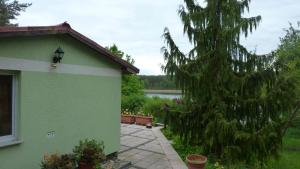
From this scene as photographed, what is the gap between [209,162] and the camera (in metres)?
9.01

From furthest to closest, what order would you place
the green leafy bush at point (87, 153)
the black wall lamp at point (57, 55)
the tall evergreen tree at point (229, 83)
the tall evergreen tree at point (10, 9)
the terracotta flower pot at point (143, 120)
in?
1. the tall evergreen tree at point (10, 9)
2. the terracotta flower pot at point (143, 120)
3. the tall evergreen tree at point (229, 83)
4. the green leafy bush at point (87, 153)
5. the black wall lamp at point (57, 55)

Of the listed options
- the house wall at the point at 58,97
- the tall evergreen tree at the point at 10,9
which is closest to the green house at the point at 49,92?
the house wall at the point at 58,97

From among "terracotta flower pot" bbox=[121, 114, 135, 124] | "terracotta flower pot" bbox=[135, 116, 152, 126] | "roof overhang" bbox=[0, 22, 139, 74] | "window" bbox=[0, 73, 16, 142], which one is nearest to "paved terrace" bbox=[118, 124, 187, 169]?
"terracotta flower pot" bbox=[135, 116, 152, 126]

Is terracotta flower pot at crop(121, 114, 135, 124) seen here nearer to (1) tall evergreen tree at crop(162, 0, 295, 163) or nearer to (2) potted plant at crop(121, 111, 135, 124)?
(2) potted plant at crop(121, 111, 135, 124)

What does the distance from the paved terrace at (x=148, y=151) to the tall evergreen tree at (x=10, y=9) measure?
68.7ft

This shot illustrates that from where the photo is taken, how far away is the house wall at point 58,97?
19.2 feet

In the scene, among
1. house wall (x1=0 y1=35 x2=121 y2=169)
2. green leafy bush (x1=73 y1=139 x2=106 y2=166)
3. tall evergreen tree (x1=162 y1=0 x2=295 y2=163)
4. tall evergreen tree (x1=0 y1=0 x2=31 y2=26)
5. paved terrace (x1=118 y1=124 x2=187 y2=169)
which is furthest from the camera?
tall evergreen tree (x1=0 y1=0 x2=31 y2=26)

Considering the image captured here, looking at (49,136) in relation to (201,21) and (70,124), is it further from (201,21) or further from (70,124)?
(201,21)

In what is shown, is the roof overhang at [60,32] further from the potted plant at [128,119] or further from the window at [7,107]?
the potted plant at [128,119]

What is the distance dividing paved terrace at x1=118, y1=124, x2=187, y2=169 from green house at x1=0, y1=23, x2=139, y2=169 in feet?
3.33

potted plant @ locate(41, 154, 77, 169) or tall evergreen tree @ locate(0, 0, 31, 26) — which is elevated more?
tall evergreen tree @ locate(0, 0, 31, 26)

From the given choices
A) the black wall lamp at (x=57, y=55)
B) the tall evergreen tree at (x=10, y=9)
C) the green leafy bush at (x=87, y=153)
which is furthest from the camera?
the tall evergreen tree at (x=10, y=9)

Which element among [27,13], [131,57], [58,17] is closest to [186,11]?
[58,17]

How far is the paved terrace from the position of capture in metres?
8.16
